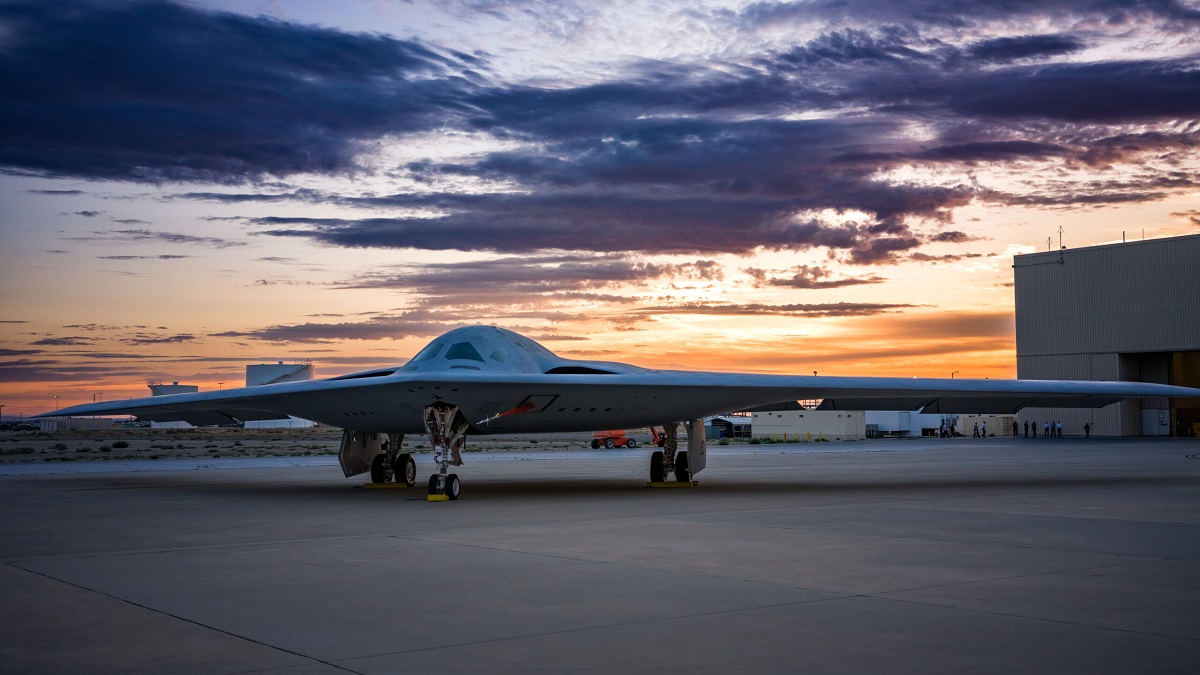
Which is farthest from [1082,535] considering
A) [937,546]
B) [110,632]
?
[110,632]

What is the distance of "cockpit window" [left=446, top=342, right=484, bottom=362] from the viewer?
56.5 feet

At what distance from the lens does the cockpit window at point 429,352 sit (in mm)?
17438

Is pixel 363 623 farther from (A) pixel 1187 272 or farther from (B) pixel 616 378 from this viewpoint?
(A) pixel 1187 272

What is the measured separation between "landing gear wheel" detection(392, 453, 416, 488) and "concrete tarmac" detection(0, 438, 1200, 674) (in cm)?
553

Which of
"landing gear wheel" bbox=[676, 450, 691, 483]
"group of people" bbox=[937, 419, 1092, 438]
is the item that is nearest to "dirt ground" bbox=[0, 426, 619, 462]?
"group of people" bbox=[937, 419, 1092, 438]

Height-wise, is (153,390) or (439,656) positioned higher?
(153,390)

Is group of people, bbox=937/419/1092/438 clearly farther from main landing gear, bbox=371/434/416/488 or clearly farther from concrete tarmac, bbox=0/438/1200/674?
main landing gear, bbox=371/434/416/488

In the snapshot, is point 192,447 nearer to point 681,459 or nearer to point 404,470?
point 404,470

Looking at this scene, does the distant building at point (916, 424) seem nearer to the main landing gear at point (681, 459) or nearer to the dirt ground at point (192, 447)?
the dirt ground at point (192, 447)

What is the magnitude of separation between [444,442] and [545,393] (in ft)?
5.98

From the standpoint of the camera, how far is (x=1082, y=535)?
1052cm

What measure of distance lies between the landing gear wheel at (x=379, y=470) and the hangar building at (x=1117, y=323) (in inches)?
1943

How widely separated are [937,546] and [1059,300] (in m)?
58.7

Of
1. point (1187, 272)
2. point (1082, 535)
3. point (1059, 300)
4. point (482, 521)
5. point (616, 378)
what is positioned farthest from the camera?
point (1059, 300)
